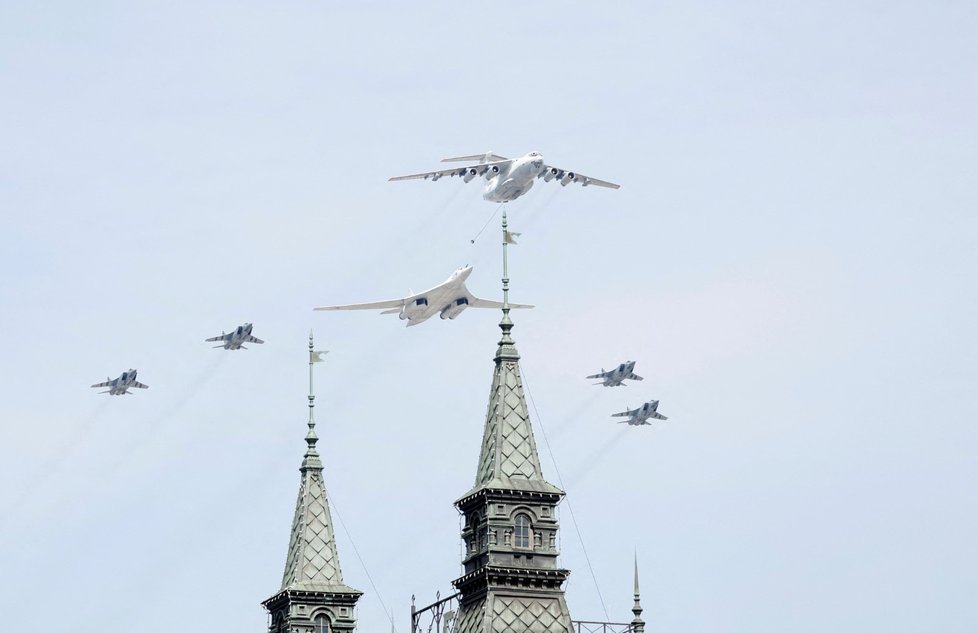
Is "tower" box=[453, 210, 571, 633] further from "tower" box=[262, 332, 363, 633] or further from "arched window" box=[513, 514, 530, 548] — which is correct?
"tower" box=[262, 332, 363, 633]

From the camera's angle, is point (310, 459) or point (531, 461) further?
point (310, 459)

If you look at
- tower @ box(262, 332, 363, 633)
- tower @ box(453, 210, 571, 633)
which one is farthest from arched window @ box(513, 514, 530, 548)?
tower @ box(262, 332, 363, 633)

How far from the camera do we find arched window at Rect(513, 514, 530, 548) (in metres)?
171

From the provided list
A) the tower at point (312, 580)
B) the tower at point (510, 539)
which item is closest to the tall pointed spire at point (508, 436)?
the tower at point (510, 539)

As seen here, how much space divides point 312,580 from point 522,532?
1810 cm

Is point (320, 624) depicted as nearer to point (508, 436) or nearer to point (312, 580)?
point (312, 580)

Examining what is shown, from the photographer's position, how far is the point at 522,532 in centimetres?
17150

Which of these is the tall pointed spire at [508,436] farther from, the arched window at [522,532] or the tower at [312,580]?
the tower at [312,580]

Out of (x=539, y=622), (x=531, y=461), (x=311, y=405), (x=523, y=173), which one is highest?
(x=523, y=173)

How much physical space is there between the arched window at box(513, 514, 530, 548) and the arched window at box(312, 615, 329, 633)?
17.4 metres

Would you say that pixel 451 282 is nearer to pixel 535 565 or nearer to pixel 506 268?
pixel 506 268

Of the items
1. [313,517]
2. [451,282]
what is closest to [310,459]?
[313,517]

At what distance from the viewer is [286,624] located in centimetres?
18138

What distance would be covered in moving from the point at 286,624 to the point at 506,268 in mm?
28176
